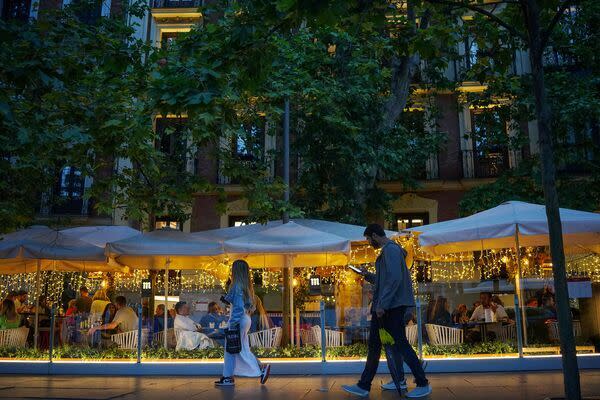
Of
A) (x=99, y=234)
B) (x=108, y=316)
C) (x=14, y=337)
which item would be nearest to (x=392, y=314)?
(x=108, y=316)

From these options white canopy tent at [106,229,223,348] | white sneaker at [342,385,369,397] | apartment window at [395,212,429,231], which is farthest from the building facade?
white sneaker at [342,385,369,397]

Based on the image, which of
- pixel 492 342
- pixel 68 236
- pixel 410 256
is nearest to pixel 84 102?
pixel 68 236

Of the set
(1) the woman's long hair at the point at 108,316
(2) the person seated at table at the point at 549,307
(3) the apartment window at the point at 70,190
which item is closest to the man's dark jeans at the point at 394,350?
(2) the person seated at table at the point at 549,307

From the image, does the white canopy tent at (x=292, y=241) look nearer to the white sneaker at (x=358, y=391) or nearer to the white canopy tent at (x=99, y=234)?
the white canopy tent at (x=99, y=234)

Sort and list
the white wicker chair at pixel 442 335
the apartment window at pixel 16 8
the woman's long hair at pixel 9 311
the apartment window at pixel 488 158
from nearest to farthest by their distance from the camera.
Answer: the white wicker chair at pixel 442 335
the woman's long hair at pixel 9 311
the apartment window at pixel 488 158
the apartment window at pixel 16 8

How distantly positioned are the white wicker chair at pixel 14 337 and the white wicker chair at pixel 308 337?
19.2 feet

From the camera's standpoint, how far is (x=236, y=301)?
8344mm

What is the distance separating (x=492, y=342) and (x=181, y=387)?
5.85m

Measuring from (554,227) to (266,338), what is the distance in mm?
7254

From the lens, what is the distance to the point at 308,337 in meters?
11.6

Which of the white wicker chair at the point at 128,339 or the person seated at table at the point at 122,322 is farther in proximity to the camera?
the person seated at table at the point at 122,322

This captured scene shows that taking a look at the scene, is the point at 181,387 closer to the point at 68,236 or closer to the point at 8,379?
the point at 8,379

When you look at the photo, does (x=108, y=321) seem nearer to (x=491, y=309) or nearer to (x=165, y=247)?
(x=165, y=247)

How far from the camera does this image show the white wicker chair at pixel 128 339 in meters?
11.4
